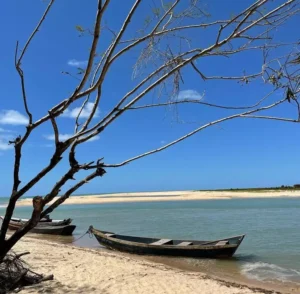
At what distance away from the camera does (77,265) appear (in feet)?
34.9

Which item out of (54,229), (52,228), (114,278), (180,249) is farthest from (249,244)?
(52,228)

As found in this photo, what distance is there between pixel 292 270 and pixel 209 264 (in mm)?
2480

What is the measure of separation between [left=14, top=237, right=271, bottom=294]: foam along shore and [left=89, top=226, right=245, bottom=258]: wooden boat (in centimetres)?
187

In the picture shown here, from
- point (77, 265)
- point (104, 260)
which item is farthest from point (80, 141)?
point (104, 260)

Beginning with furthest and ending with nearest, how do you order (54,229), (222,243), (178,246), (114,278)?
(54,229)
(178,246)
(222,243)
(114,278)

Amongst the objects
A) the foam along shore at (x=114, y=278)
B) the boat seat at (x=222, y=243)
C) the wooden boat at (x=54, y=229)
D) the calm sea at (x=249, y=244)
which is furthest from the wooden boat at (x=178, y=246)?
the wooden boat at (x=54, y=229)

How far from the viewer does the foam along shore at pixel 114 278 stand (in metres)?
7.88

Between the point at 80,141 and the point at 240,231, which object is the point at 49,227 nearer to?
the point at 240,231

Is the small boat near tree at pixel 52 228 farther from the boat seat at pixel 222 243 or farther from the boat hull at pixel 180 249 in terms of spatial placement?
the boat seat at pixel 222 243

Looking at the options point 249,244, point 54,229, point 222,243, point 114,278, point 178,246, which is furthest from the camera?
point 54,229

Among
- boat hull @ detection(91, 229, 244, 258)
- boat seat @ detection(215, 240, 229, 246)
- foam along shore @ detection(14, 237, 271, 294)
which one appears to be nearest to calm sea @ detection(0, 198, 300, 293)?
boat hull @ detection(91, 229, 244, 258)

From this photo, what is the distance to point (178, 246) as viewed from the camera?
1329 cm

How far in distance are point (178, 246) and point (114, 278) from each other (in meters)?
4.64

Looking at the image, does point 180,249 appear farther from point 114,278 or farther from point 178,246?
point 114,278
